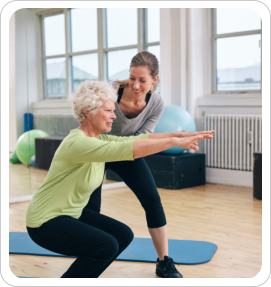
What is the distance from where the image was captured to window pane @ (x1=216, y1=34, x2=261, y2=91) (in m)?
4.50

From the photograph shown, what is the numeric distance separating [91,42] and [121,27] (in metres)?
0.64

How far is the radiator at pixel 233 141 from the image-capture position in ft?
14.3

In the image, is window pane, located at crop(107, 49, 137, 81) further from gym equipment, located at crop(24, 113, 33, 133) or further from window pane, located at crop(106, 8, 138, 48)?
gym equipment, located at crop(24, 113, 33, 133)

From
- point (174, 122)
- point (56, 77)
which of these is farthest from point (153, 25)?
point (56, 77)

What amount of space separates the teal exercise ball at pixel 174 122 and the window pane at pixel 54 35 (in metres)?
1.20

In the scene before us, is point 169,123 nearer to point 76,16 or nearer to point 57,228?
point 76,16

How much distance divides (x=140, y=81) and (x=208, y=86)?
120 inches

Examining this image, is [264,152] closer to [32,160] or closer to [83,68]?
[32,160]

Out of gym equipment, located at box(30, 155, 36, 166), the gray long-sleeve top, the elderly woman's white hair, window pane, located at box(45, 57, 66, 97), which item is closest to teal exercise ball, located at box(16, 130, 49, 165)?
gym equipment, located at box(30, 155, 36, 166)

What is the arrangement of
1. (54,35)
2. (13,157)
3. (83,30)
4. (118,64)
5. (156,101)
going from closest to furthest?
(156,101) → (13,157) → (54,35) → (83,30) → (118,64)

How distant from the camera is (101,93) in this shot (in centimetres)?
164

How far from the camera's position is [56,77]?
404 cm

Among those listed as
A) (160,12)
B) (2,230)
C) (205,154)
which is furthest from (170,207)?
(160,12)

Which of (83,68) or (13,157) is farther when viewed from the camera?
(83,68)
